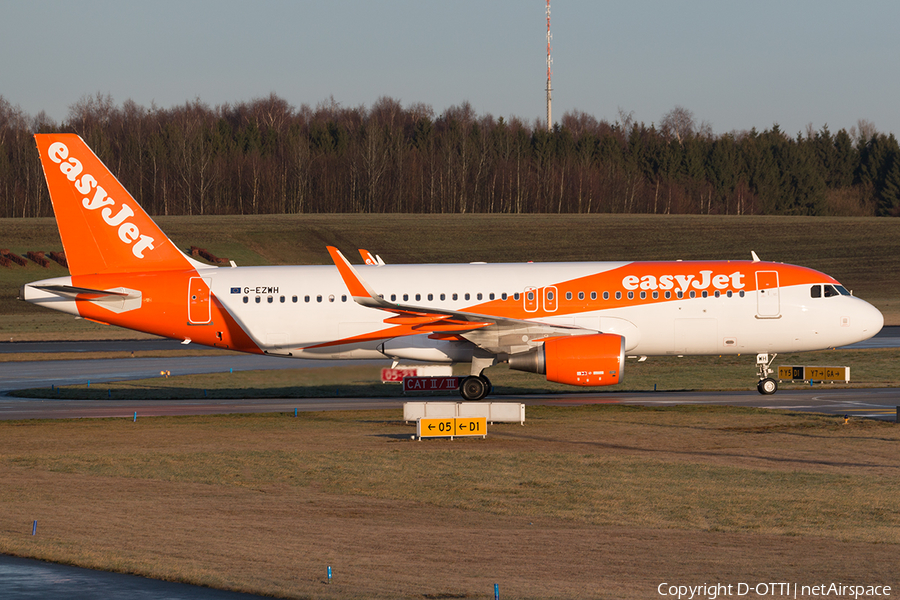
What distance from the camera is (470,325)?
104 ft

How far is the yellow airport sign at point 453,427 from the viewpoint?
83.9 ft

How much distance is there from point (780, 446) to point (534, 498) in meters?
8.34

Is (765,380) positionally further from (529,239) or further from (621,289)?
(529,239)

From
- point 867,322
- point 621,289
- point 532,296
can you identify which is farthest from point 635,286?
point 867,322

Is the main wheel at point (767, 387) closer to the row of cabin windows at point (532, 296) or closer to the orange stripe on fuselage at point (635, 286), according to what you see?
the row of cabin windows at point (532, 296)

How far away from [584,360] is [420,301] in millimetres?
6412

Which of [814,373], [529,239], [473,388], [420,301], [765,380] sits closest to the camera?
[473,388]

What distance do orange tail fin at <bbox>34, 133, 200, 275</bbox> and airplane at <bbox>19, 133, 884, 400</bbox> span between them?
36 mm

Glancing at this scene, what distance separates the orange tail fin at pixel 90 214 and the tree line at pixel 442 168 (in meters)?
120

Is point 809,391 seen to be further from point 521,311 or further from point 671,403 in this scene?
point 521,311

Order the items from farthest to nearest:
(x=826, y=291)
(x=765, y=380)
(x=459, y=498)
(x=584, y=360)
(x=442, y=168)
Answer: (x=442, y=168) < (x=765, y=380) < (x=826, y=291) < (x=584, y=360) < (x=459, y=498)

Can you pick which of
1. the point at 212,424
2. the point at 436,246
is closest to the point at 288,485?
the point at 212,424

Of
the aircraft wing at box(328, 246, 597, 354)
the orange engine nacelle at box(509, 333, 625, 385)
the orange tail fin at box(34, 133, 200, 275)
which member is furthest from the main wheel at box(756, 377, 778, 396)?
the orange tail fin at box(34, 133, 200, 275)

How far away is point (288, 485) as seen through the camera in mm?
20047
